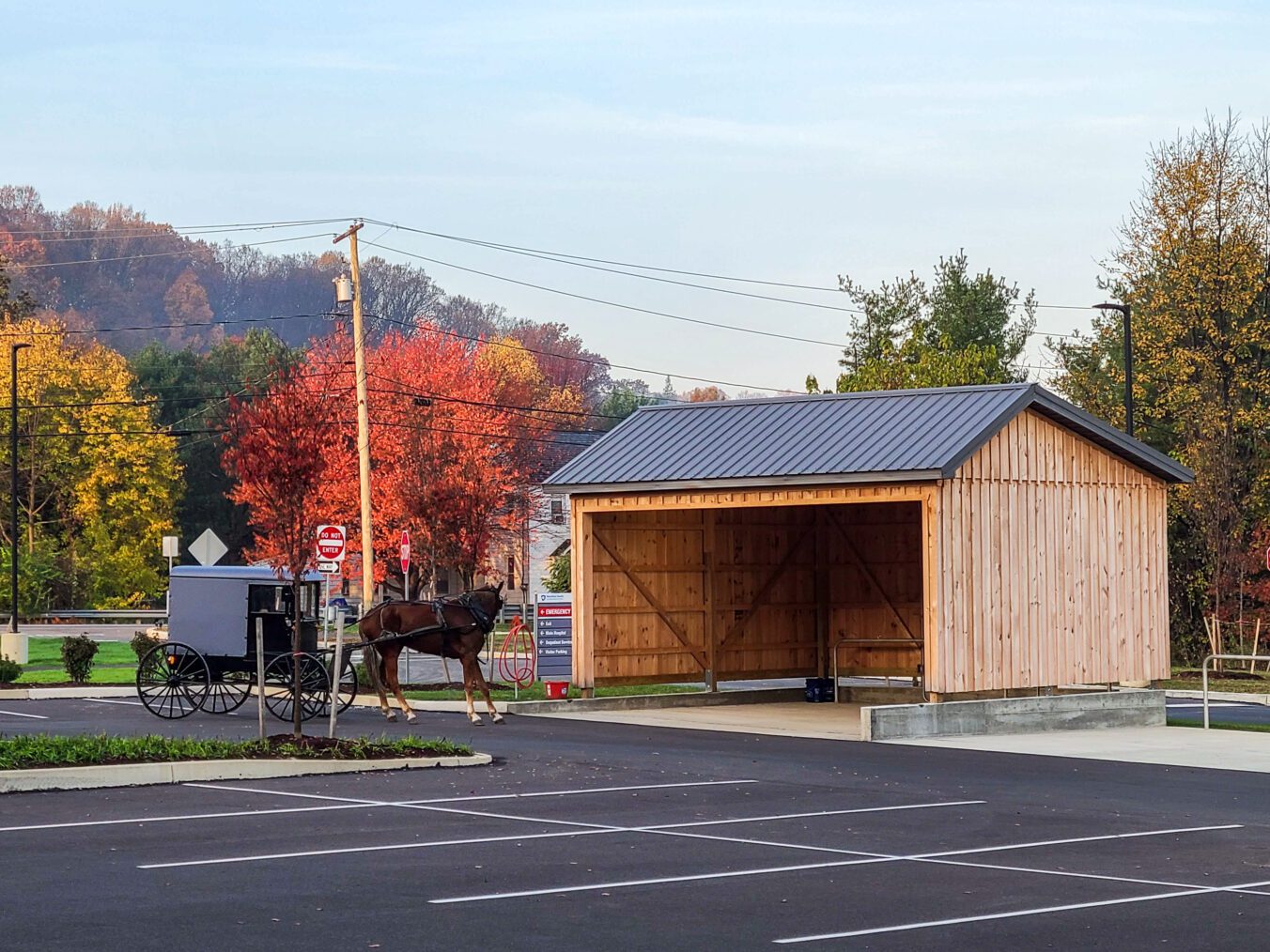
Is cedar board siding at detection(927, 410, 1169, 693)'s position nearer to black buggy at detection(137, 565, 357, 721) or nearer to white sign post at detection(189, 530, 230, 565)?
black buggy at detection(137, 565, 357, 721)

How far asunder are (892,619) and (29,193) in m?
172

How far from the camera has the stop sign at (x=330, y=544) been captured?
1086 inches

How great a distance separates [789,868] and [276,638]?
1422cm

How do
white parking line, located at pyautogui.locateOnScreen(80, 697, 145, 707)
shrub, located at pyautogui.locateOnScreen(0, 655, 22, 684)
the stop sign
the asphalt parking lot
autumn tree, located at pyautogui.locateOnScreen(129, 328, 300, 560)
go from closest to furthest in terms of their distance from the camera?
the asphalt parking lot
the stop sign
white parking line, located at pyautogui.locateOnScreen(80, 697, 145, 707)
shrub, located at pyautogui.locateOnScreen(0, 655, 22, 684)
autumn tree, located at pyautogui.locateOnScreen(129, 328, 300, 560)

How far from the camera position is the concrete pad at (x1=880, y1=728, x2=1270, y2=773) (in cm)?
2078

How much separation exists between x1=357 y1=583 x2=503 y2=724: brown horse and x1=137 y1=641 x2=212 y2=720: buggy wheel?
89.1 inches

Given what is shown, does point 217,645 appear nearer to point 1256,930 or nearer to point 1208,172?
point 1256,930

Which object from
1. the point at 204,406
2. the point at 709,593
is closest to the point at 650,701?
the point at 709,593

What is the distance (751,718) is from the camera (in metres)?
26.0

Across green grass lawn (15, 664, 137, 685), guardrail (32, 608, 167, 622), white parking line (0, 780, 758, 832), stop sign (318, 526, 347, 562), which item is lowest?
white parking line (0, 780, 758, 832)

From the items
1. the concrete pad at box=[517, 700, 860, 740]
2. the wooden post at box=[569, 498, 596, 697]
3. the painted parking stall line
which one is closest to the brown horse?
the concrete pad at box=[517, 700, 860, 740]

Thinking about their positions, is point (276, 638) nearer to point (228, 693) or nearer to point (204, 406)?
point (228, 693)

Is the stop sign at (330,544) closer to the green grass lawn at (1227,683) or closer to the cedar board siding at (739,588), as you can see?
the cedar board siding at (739,588)

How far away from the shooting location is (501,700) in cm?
2759
